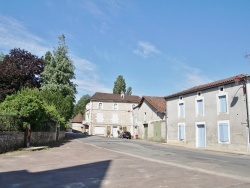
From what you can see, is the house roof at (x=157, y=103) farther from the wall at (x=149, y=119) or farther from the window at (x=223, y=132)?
the window at (x=223, y=132)

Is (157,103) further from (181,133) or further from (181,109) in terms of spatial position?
(181,133)

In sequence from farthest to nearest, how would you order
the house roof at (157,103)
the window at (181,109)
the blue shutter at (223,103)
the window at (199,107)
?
the house roof at (157,103), the window at (181,109), the window at (199,107), the blue shutter at (223,103)

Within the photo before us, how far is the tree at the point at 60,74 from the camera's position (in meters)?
38.5

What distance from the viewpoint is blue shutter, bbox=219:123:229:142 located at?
78.2 ft

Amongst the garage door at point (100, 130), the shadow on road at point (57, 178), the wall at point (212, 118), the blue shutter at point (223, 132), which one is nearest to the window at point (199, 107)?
the wall at point (212, 118)

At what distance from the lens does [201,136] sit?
27.2m

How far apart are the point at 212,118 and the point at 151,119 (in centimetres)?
1479

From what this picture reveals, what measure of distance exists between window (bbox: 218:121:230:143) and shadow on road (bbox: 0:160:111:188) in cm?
1583

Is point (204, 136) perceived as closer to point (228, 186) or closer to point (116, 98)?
point (228, 186)

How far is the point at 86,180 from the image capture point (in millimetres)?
8758

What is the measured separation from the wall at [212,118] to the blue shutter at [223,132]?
0.42m

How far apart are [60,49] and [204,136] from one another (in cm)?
2417

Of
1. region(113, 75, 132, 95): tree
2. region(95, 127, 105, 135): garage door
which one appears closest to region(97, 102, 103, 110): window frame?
region(95, 127, 105, 135): garage door

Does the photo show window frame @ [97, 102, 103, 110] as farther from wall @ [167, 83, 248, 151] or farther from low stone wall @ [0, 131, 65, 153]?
low stone wall @ [0, 131, 65, 153]
